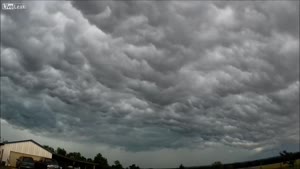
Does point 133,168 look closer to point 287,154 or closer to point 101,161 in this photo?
point 101,161

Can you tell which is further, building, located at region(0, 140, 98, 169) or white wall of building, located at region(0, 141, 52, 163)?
white wall of building, located at region(0, 141, 52, 163)

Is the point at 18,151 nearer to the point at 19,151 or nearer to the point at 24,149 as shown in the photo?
the point at 19,151

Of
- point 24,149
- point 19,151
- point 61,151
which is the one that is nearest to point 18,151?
point 19,151

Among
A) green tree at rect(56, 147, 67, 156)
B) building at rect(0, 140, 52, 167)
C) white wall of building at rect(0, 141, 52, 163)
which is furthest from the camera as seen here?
green tree at rect(56, 147, 67, 156)

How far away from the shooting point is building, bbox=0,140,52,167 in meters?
45.9

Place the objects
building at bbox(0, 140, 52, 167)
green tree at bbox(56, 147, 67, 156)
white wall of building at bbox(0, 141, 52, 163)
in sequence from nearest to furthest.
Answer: building at bbox(0, 140, 52, 167) < white wall of building at bbox(0, 141, 52, 163) < green tree at bbox(56, 147, 67, 156)

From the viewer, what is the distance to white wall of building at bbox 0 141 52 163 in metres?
48.4

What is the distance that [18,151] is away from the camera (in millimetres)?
50188

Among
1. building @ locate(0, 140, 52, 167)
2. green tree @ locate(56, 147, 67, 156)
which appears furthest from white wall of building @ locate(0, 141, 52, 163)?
green tree @ locate(56, 147, 67, 156)

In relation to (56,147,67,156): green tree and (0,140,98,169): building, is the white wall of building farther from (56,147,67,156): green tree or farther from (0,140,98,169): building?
(56,147,67,156): green tree

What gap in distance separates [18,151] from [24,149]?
1431 millimetres

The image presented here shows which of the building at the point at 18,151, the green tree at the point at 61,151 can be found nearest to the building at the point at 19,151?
the building at the point at 18,151

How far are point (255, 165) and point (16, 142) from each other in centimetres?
4287

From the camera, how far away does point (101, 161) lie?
9819cm
